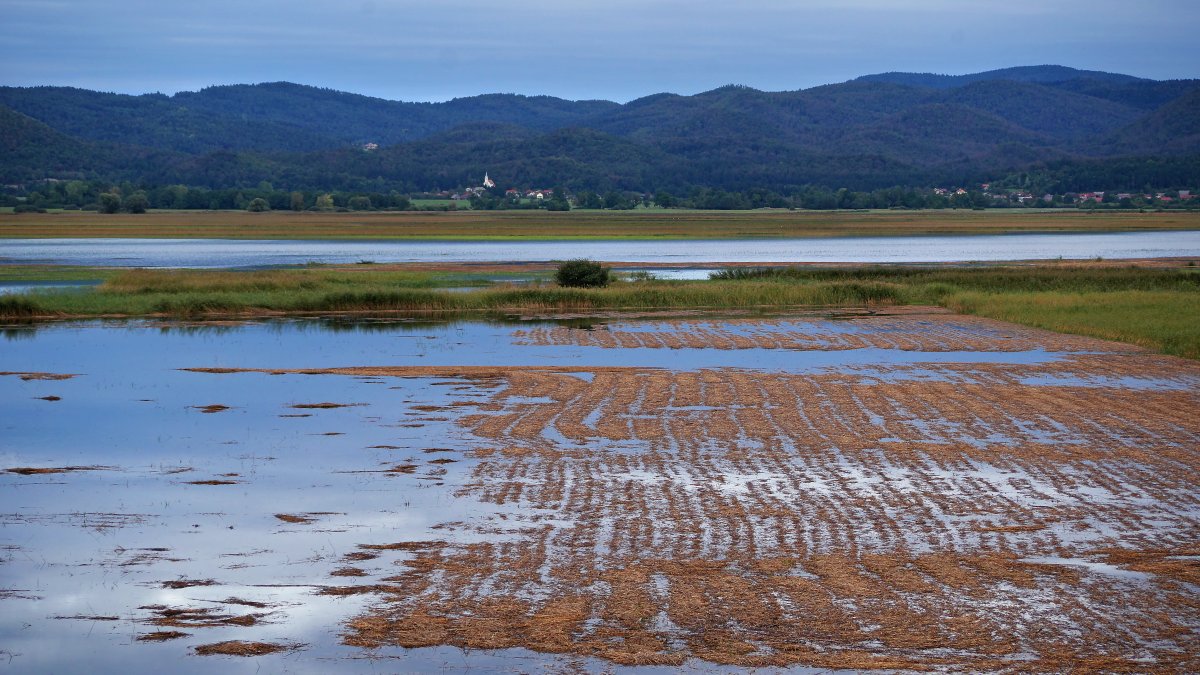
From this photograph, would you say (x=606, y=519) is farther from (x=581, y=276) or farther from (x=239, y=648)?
(x=581, y=276)

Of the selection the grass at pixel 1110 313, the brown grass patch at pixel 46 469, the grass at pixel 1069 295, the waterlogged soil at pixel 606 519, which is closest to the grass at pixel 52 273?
Result: the grass at pixel 1069 295

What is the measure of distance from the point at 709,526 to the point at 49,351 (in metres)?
23.0

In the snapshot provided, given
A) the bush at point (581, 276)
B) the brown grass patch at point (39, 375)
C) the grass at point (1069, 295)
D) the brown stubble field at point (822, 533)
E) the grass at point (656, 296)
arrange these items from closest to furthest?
the brown stubble field at point (822, 533) → the brown grass patch at point (39, 375) → the grass at point (1069, 295) → the grass at point (656, 296) → the bush at point (581, 276)

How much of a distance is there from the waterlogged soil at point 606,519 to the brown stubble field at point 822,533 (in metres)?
0.04

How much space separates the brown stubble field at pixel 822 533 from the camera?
891cm

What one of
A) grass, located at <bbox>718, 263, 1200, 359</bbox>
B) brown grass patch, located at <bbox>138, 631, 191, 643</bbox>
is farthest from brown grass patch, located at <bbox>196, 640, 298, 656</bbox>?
grass, located at <bbox>718, 263, 1200, 359</bbox>

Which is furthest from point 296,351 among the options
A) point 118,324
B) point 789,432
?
point 789,432

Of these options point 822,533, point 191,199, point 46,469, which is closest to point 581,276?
point 46,469

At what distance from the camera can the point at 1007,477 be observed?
14438 mm

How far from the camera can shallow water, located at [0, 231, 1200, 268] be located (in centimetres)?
7019

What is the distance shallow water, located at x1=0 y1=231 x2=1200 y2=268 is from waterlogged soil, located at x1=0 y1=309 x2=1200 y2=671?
148ft

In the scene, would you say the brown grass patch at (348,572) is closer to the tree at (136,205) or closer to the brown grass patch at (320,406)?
the brown grass patch at (320,406)

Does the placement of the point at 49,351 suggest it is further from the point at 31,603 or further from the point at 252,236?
the point at 252,236

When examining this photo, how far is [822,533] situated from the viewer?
1174 cm
